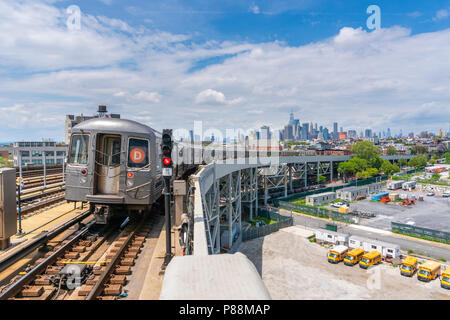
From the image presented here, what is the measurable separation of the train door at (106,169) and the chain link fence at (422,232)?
3138cm

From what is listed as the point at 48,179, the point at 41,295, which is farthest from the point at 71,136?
the point at 48,179

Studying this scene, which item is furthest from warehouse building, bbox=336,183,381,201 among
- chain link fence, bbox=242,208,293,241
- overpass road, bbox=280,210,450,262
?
chain link fence, bbox=242,208,293,241

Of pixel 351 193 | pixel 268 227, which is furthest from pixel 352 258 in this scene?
pixel 351 193

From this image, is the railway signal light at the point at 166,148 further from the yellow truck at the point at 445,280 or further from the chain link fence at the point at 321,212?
the chain link fence at the point at 321,212

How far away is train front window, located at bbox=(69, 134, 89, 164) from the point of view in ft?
31.6

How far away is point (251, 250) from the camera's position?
25531mm

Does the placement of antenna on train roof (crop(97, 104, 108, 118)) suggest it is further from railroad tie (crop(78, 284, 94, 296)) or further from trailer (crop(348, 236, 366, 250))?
trailer (crop(348, 236, 366, 250))

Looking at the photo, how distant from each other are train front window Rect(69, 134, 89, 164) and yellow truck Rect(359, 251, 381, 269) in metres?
22.2

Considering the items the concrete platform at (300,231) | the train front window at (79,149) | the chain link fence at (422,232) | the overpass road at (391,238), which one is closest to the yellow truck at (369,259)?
the overpass road at (391,238)

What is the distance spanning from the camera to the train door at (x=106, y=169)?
32.3ft

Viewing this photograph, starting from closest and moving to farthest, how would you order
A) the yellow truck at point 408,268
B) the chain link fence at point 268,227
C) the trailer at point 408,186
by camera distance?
1. the yellow truck at point 408,268
2. the chain link fence at point 268,227
3. the trailer at point 408,186

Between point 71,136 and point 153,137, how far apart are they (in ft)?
9.30
